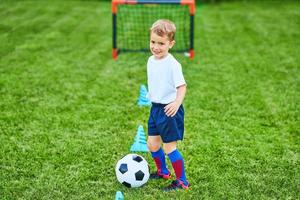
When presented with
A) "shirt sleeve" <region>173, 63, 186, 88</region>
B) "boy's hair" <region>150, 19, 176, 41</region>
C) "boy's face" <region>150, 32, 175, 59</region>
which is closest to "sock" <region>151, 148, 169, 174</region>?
"shirt sleeve" <region>173, 63, 186, 88</region>

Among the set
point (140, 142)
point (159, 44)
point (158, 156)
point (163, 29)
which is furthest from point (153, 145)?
point (163, 29)

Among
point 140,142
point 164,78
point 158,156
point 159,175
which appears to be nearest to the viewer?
point 164,78

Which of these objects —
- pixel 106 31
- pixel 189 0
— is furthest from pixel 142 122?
pixel 106 31

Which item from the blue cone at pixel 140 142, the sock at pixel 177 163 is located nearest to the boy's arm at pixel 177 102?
the sock at pixel 177 163

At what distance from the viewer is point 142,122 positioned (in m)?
5.36

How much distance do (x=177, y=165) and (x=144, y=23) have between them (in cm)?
652

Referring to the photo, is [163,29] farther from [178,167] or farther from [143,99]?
[143,99]

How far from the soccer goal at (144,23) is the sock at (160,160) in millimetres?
3909

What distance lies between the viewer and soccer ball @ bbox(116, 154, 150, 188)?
394 centimetres

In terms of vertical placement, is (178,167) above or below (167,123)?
below

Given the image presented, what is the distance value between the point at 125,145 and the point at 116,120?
0.69m

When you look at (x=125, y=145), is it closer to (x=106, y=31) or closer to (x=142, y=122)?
(x=142, y=122)

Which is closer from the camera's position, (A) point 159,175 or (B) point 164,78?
(B) point 164,78

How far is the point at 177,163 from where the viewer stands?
12.7 feet
